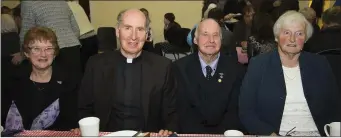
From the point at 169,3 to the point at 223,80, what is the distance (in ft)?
18.9

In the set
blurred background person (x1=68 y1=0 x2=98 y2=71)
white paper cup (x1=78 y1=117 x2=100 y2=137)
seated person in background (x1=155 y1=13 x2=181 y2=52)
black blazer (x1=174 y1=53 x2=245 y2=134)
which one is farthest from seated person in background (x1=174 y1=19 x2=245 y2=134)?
seated person in background (x1=155 y1=13 x2=181 y2=52)

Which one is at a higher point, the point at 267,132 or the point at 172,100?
the point at 172,100

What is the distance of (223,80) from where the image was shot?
226 centimetres

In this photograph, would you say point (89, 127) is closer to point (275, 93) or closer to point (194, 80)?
point (194, 80)

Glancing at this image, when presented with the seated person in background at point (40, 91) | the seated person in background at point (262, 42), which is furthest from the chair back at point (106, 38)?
the seated person in background at point (40, 91)

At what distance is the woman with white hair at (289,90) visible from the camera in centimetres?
204

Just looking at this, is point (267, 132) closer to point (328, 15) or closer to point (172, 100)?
point (172, 100)

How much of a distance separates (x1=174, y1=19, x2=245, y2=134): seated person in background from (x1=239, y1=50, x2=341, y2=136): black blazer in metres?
0.19

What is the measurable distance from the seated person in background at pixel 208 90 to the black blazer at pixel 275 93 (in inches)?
7.3

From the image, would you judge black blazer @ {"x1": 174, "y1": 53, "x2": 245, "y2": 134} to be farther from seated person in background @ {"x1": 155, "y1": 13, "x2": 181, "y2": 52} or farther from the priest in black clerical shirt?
seated person in background @ {"x1": 155, "y1": 13, "x2": 181, "y2": 52}

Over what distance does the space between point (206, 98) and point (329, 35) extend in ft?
4.49

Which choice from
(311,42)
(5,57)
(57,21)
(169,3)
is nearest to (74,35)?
(57,21)

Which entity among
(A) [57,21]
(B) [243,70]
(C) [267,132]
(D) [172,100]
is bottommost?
(C) [267,132]

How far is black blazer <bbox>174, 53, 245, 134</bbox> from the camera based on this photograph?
89.4 inches
